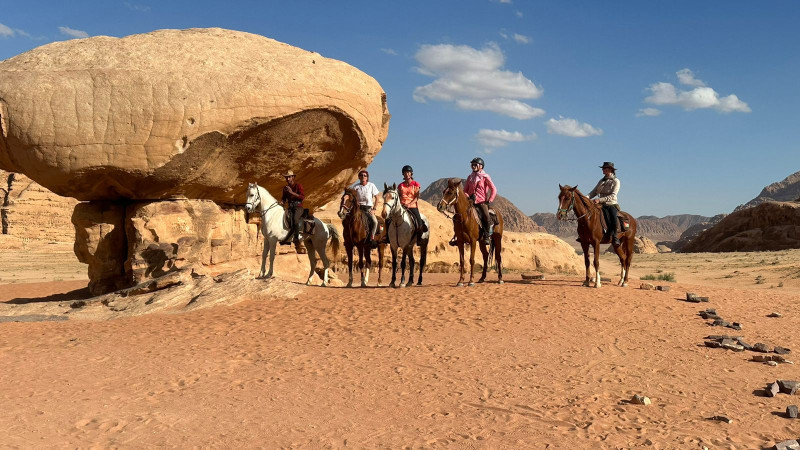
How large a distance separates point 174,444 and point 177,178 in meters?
8.41

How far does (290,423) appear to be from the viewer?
512 centimetres

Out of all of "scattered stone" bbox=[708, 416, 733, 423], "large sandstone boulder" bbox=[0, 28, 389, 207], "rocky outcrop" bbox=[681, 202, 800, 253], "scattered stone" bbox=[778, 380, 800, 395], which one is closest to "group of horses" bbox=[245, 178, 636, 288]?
"large sandstone boulder" bbox=[0, 28, 389, 207]

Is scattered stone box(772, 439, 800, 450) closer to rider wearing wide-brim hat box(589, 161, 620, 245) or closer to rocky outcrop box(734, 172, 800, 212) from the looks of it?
rider wearing wide-brim hat box(589, 161, 620, 245)

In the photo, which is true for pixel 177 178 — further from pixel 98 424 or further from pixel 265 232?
pixel 98 424

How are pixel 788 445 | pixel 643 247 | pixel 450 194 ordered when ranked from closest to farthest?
pixel 788 445
pixel 450 194
pixel 643 247

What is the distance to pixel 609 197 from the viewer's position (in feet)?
37.9

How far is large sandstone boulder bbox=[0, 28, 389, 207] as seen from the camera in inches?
439

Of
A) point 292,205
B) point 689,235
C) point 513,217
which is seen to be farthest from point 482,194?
point 513,217

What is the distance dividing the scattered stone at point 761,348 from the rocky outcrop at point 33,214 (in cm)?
3472

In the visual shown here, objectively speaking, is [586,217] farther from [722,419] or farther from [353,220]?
[722,419]

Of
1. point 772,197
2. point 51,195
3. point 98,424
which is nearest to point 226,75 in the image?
point 98,424

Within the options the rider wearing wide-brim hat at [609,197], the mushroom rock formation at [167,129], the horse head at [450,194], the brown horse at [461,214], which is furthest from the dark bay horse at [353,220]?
the rider wearing wide-brim hat at [609,197]

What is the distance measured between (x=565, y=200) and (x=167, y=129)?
316 inches

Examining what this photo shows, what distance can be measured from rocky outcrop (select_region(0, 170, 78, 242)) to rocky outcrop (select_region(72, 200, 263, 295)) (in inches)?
907
